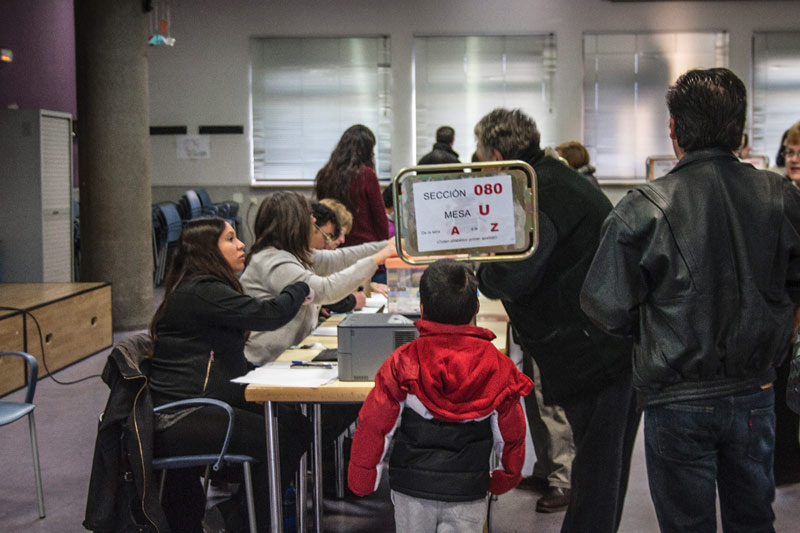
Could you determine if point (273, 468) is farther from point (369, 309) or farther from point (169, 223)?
point (169, 223)

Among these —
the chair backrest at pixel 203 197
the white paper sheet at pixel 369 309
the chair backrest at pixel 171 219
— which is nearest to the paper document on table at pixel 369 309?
the white paper sheet at pixel 369 309

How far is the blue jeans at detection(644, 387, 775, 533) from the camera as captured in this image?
68.2 inches

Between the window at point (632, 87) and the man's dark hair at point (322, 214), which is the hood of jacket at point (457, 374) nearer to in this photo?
the man's dark hair at point (322, 214)

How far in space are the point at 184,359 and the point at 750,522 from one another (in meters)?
1.73

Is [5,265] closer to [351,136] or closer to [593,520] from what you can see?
Result: [351,136]

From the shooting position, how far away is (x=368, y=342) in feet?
8.25

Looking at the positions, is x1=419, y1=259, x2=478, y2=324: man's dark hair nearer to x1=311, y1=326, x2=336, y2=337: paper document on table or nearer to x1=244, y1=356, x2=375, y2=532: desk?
x1=244, y1=356, x2=375, y2=532: desk

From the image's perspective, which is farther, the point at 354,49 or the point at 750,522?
the point at 354,49

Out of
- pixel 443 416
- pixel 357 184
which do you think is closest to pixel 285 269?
pixel 443 416

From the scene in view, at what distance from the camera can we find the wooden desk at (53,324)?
4883 mm

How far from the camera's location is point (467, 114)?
34.4 ft

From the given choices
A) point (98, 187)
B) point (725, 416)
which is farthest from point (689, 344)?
point (98, 187)

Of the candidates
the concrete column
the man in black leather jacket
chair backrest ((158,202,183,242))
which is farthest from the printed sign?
chair backrest ((158,202,183,242))

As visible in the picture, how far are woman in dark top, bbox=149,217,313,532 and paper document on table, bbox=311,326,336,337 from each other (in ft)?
1.67
